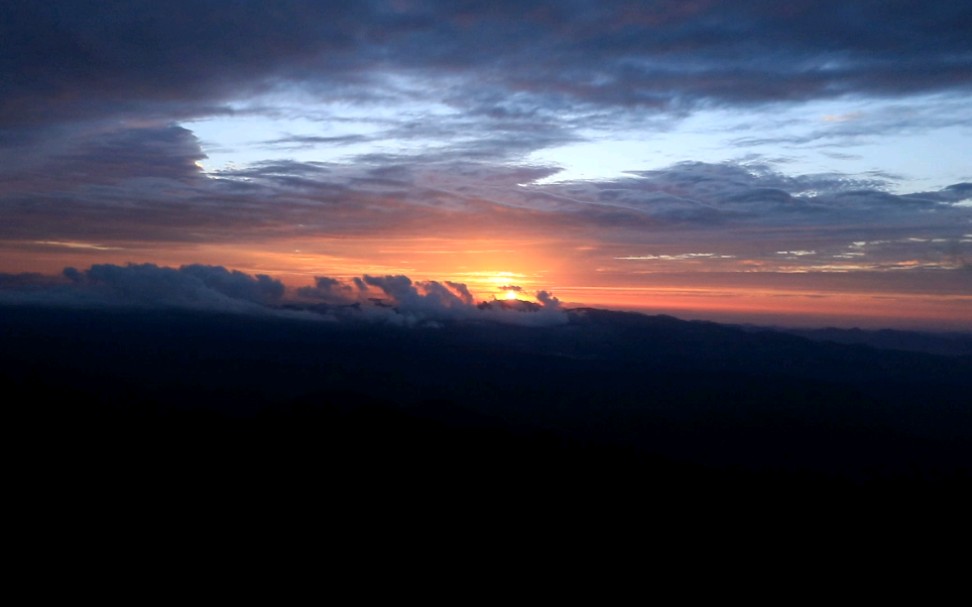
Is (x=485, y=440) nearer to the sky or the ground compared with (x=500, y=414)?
nearer to the sky

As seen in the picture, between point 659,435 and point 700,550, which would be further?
point 659,435

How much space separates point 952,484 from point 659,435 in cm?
4208

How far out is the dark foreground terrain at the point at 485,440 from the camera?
155ft

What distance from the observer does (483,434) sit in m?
65.9

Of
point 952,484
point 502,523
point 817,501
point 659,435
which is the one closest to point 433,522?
point 502,523

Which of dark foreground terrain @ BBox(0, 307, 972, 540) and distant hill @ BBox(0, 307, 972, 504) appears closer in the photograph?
dark foreground terrain @ BBox(0, 307, 972, 540)

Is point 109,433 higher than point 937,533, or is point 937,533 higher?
point 109,433

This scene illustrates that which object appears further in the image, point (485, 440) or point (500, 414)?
point (500, 414)

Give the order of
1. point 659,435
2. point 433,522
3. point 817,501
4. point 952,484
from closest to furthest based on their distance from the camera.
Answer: point 433,522 < point 817,501 < point 952,484 < point 659,435

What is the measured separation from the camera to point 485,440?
6350 cm

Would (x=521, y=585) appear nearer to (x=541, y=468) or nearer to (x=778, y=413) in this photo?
(x=541, y=468)

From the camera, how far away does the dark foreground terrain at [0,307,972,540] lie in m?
47.2

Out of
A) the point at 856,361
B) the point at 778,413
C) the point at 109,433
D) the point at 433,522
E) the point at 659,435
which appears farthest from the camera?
the point at 856,361

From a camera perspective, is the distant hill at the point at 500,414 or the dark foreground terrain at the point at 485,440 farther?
the distant hill at the point at 500,414
